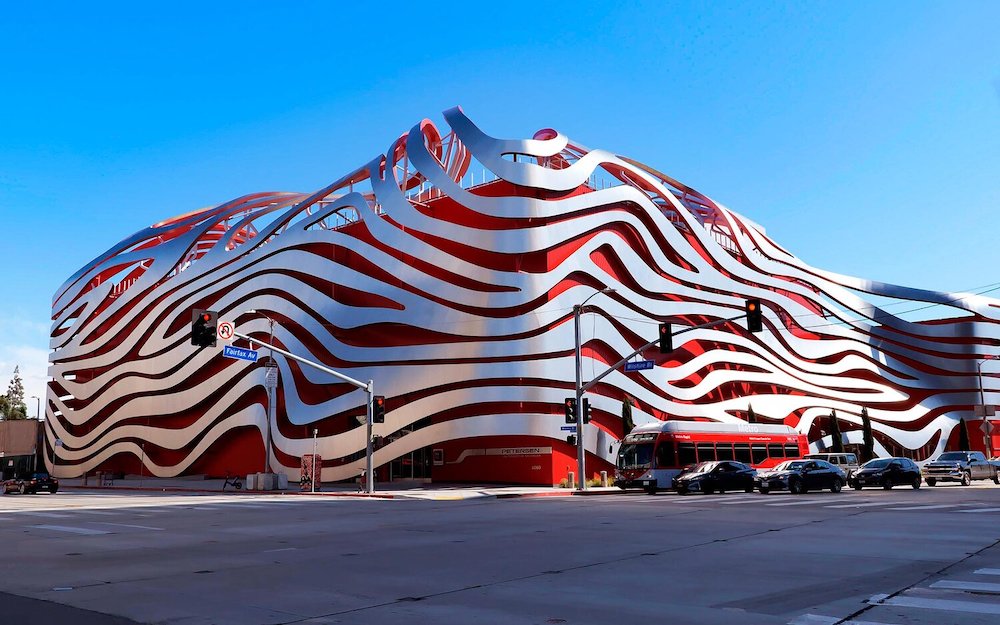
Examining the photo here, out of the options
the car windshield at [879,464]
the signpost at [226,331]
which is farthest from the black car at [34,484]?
the car windshield at [879,464]

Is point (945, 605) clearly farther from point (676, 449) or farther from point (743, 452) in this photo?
point (743, 452)

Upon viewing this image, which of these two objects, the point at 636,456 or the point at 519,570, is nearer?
the point at 519,570

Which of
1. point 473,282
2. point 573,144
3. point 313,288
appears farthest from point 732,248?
point 313,288

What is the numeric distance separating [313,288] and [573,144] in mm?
21690

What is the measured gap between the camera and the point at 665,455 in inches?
1624

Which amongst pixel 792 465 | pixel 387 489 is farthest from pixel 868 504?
pixel 387 489

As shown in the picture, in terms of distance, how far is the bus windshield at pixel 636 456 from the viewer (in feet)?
136

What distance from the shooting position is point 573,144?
61.8 meters

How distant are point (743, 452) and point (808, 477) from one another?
291 inches

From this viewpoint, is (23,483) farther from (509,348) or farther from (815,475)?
(815,475)

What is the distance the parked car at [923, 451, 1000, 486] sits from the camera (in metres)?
47.1

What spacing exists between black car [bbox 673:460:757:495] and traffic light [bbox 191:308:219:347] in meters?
22.3

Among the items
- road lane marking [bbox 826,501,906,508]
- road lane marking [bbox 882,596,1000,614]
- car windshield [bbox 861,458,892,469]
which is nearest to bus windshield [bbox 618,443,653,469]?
car windshield [bbox 861,458,892,469]

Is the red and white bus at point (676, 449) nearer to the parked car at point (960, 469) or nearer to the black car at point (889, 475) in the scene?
the black car at point (889, 475)
